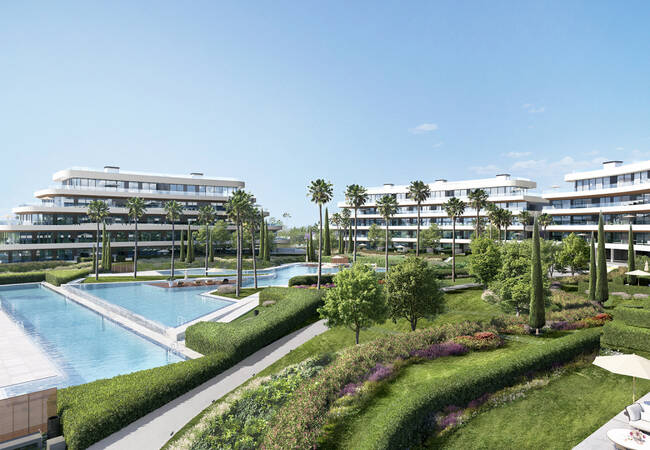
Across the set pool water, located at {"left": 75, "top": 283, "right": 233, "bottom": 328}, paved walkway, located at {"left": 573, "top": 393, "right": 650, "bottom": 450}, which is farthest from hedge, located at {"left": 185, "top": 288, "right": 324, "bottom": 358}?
paved walkway, located at {"left": 573, "top": 393, "right": 650, "bottom": 450}

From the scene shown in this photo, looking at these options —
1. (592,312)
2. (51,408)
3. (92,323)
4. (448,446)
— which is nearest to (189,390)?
(51,408)

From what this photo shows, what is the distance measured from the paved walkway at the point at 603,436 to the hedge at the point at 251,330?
62.8 ft

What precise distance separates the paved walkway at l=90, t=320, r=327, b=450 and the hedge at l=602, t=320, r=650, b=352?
20.5 m

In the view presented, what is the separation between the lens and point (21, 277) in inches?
2339

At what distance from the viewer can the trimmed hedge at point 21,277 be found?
5734 cm

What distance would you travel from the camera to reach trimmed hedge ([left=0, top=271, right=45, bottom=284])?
57344 mm

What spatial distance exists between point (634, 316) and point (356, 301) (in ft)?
65.7

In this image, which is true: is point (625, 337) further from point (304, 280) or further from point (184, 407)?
point (304, 280)

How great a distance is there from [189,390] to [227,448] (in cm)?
752

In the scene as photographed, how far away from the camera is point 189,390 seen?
21.4 metres

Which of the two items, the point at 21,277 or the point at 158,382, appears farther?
the point at 21,277

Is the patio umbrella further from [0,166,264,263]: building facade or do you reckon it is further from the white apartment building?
[0,166,264,263]: building facade

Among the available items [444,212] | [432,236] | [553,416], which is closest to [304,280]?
[553,416]

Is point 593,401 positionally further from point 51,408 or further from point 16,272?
point 16,272
